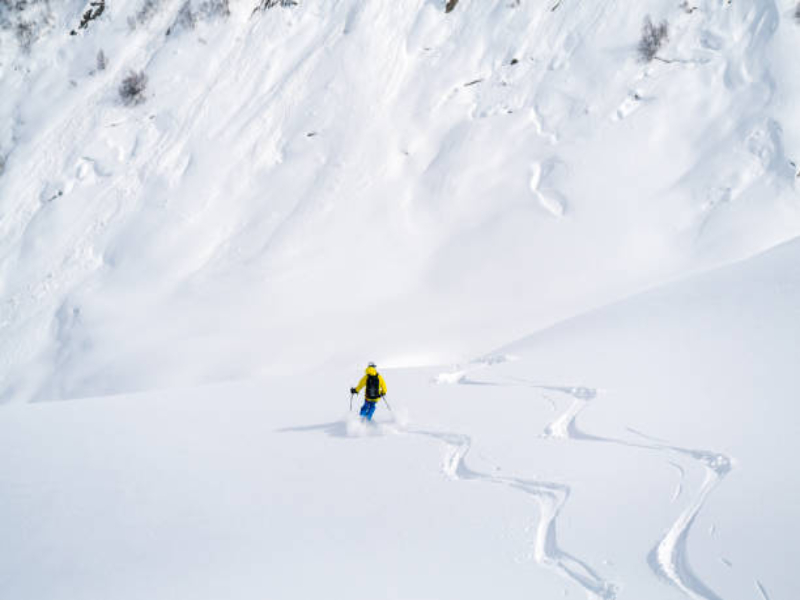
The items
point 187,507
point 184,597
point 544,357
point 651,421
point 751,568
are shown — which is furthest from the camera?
point 544,357

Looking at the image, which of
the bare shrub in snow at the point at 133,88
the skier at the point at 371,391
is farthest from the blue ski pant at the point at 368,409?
the bare shrub in snow at the point at 133,88

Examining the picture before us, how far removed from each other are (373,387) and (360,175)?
1221 centimetres

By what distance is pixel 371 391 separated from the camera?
29.5ft

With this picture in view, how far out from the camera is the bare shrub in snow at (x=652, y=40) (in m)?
19.8

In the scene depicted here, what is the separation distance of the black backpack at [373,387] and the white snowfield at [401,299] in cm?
49

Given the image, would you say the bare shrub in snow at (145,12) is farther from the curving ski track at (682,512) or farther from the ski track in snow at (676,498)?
the curving ski track at (682,512)

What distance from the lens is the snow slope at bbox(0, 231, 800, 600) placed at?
14.4 ft

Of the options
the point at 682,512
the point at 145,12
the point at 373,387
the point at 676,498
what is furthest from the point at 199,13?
the point at 682,512

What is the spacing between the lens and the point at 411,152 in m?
20.3

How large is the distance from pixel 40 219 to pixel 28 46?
9269 millimetres

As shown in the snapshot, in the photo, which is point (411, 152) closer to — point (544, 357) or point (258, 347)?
point (258, 347)

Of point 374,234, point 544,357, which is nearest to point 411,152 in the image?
point 374,234

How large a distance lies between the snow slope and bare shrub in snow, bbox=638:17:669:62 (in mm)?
12265

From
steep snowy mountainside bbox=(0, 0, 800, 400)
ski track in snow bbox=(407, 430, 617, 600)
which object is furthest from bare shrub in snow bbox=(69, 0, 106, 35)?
ski track in snow bbox=(407, 430, 617, 600)
